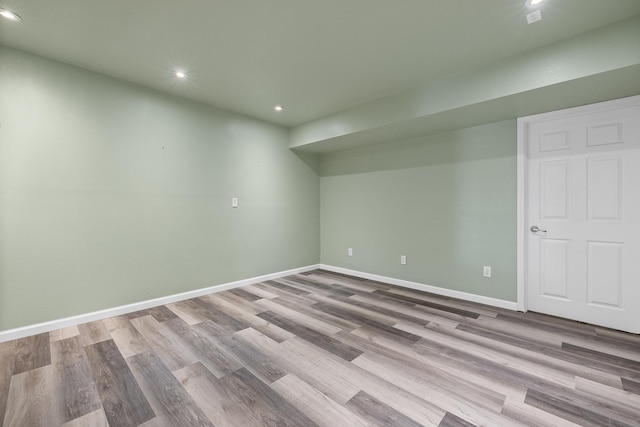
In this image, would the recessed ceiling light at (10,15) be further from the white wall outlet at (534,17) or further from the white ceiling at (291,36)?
the white wall outlet at (534,17)

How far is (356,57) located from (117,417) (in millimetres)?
3139

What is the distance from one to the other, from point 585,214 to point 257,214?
3975 millimetres

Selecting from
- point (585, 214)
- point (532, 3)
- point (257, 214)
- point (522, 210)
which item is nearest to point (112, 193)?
point (257, 214)

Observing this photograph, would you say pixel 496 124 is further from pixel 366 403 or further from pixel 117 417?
pixel 117 417

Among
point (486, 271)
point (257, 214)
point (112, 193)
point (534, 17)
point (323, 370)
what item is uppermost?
point (534, 17)

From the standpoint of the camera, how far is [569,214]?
2.84 metres

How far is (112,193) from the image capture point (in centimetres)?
291

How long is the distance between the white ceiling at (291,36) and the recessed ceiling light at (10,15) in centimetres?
4

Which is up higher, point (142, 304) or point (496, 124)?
point (496, 124)

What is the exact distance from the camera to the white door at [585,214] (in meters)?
2.55

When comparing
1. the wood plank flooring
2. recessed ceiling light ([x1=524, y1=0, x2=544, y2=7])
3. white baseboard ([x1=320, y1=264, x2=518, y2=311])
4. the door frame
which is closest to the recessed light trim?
recessed ceiling light ([x1=524, y1=0, x2=544, y2=7])

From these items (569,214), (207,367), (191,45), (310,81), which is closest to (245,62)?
(191,45)

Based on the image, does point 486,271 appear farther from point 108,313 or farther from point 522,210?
point 108,313

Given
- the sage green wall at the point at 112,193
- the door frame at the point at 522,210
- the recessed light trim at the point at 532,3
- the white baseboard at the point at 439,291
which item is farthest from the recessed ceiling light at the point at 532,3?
the sage green wall at the point at 112,193
